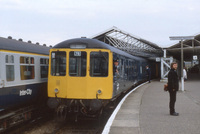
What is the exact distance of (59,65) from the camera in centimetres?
870

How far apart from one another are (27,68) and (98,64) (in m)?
2.57

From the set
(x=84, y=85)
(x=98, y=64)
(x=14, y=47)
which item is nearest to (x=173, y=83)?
(x=98, y=64)

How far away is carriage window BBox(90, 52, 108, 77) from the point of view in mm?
8445

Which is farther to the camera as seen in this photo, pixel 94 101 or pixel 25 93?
pixel 25 93

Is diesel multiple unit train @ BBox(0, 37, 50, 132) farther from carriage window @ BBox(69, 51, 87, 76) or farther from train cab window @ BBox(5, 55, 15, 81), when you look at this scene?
carriage window @ BBox(69, 51, 87, 76)

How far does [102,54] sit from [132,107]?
95.0 inches

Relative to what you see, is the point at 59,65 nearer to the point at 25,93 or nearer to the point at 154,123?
the point at 25,93

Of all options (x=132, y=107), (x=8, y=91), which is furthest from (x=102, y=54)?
(x=8, y=91)

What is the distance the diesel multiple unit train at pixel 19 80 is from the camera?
24.9 feet

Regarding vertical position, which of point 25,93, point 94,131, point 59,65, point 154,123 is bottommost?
point 94,131

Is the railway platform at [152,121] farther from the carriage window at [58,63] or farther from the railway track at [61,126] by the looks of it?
the carriage window at [58,63]

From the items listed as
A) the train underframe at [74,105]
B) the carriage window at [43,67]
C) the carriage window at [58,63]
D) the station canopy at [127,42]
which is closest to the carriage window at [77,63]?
the carriage window at [58,63]

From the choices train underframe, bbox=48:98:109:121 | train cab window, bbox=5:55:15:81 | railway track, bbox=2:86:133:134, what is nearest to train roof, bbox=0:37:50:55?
train cab window, bbox=5:55:15:81

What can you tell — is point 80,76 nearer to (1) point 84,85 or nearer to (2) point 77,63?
(1) point 84,85
